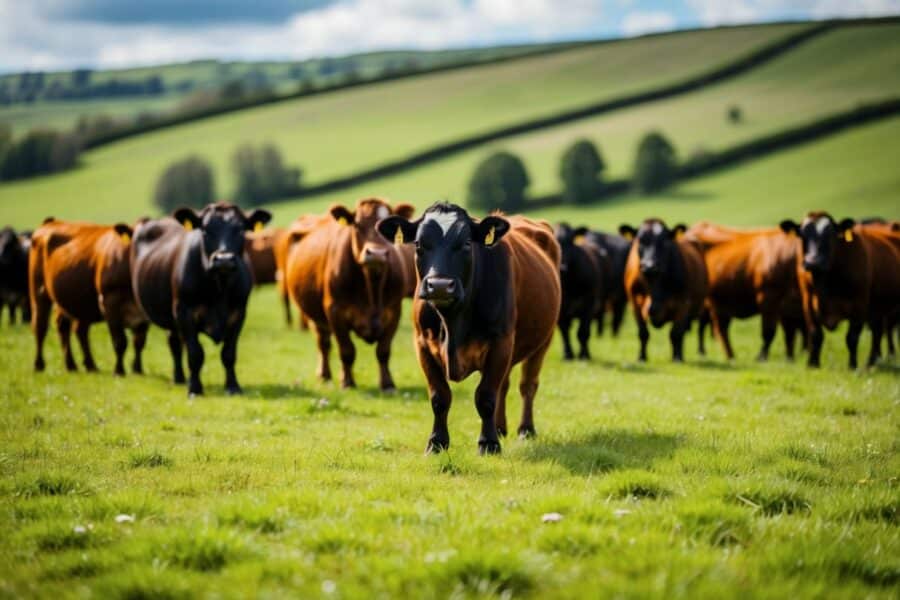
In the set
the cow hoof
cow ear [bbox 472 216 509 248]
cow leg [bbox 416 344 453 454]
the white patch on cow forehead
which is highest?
the white patch on cow forehead

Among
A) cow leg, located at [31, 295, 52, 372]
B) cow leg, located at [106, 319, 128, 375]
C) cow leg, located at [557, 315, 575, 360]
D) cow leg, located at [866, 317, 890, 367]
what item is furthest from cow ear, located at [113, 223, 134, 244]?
cow leg, located at [866, 317, 890, 367]

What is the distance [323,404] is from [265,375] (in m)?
4.20

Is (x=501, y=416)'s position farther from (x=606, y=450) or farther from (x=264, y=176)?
(x=264, y=176)

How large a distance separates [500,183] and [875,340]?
4732cm

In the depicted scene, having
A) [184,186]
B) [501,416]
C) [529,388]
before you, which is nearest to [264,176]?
[184,186]

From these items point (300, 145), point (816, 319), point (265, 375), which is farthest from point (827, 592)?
point (300, 145)

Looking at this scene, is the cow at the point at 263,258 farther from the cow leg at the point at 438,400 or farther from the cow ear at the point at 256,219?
the cow leg at the point at 438,400

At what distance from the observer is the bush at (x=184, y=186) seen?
7319 cm

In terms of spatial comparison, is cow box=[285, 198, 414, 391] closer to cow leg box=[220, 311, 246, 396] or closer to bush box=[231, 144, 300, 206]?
cow leg box=[220, 311, 246, 396]

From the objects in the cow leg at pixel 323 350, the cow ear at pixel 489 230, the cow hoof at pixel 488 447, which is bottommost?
the cow leg at pixel 323 350

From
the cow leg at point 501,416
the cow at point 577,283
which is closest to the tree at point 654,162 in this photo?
the cow at point 577,283

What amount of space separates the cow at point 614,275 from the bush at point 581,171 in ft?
127

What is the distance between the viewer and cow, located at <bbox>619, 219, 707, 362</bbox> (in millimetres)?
17219

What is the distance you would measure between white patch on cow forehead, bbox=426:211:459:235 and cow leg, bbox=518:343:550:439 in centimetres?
240
